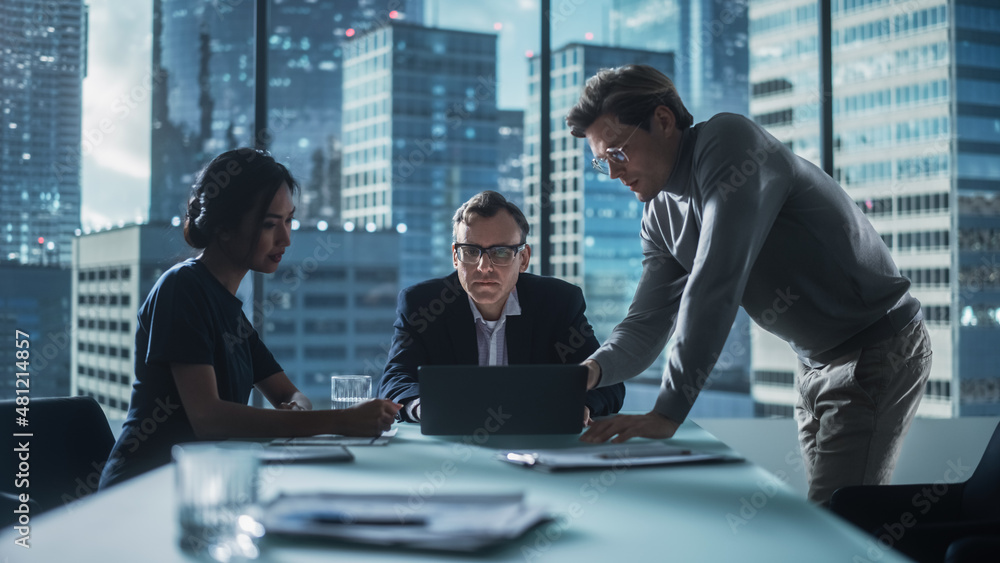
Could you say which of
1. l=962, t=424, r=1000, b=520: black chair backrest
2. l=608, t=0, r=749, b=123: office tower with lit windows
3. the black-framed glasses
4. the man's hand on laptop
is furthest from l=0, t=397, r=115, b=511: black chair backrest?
l=608, t=0, r=749, b=123: office tower with lit windows

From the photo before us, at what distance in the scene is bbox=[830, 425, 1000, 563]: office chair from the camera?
133 centimetres

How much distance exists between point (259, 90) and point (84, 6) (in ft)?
4.58

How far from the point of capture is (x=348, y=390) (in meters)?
1.85

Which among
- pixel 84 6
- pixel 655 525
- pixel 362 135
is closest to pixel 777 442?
pixel 655 525

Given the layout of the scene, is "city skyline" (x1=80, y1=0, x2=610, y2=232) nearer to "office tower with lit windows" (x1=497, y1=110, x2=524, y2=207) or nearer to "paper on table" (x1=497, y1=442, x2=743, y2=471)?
"office tower with lit windows" (x1=497, y1=110, x2=524, y2=207)

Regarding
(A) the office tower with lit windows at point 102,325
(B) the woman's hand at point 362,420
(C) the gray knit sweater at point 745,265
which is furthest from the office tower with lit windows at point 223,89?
(C) the gray knit sweater at point 745,265

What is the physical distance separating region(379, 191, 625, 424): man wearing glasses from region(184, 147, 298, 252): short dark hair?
0.61 m

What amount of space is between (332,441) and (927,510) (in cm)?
120

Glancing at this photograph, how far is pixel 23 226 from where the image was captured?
13.4 feet

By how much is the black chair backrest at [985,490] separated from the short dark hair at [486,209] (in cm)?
130

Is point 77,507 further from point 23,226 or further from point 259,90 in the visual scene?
point 23,226

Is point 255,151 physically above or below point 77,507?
above

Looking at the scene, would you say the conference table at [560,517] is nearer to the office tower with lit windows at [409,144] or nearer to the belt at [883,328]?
the belt at [883,328]

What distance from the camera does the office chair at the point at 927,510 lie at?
1.33 m
